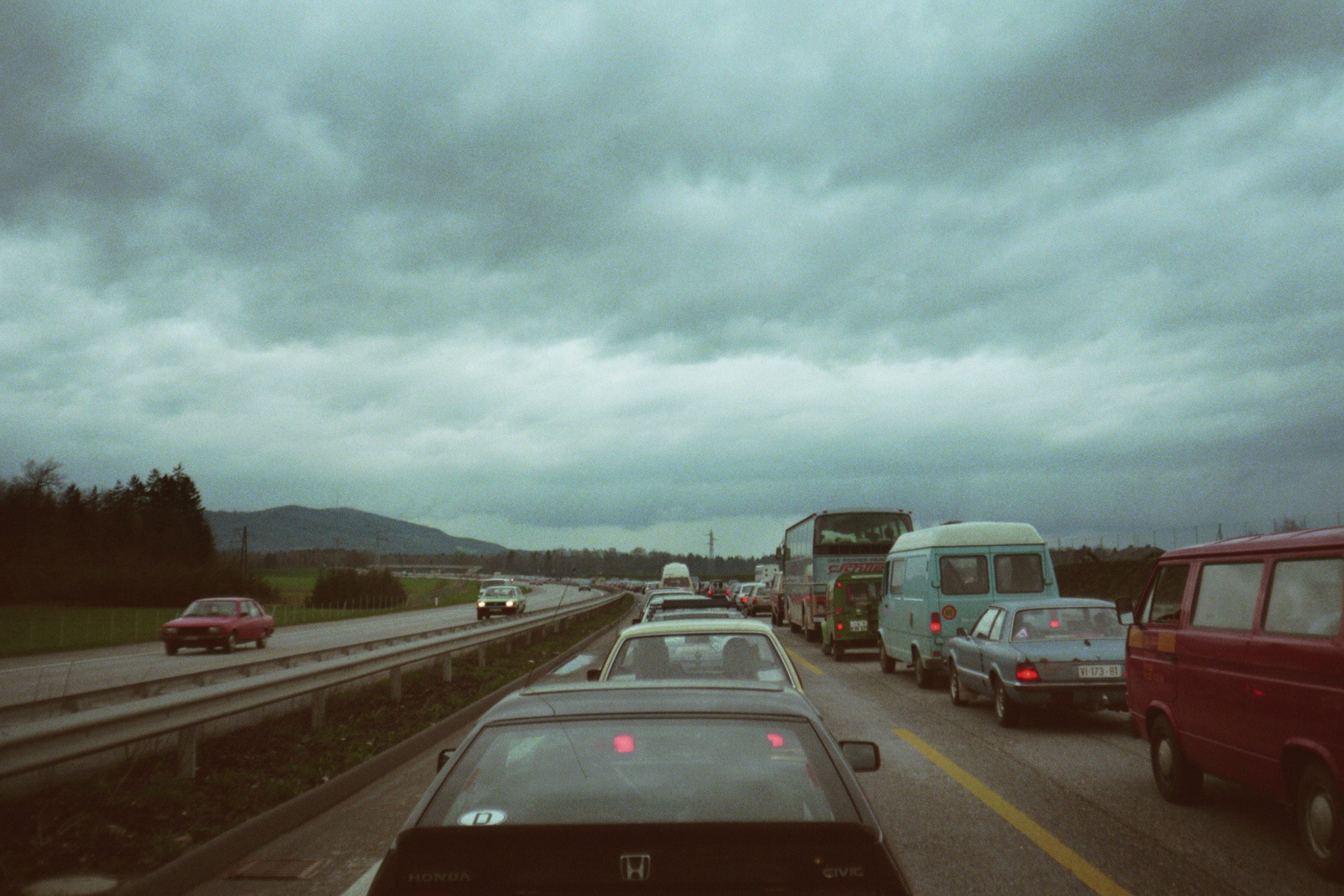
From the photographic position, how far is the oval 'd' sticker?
3048 mm

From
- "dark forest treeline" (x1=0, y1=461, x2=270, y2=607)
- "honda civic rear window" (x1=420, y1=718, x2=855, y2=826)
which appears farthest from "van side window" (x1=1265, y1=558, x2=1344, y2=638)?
"dark forest treeline" (x1=0, y1=461, x2=270, y2=607)

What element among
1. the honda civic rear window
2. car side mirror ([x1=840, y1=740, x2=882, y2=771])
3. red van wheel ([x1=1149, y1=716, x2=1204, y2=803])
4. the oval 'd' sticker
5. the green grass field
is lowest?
the green grass field

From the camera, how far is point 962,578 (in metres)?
16.8

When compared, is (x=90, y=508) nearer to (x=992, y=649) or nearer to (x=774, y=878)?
(x=992, y=649)

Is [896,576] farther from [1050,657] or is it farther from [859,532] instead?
[859,532]

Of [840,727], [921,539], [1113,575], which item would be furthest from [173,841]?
[1113,575]

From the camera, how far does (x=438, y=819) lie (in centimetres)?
296

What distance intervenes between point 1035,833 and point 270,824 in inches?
199

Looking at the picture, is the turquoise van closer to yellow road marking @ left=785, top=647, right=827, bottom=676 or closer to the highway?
yellow road marking @ left=785, top=647, right=827, bottom=676

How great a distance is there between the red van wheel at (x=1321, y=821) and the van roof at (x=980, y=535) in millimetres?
11084

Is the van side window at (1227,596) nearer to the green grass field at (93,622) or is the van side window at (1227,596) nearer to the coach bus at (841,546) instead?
the coach bus at (841,546)

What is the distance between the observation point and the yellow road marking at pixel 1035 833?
5.68 m

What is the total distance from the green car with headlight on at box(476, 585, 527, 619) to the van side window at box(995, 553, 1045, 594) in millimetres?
41691

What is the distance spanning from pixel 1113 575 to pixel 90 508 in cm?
8326
